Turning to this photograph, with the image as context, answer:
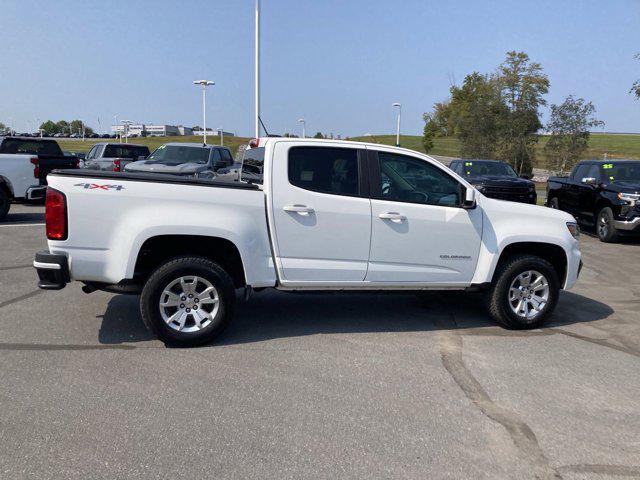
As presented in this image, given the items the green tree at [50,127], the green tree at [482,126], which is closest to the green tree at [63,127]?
the green tree at [50,127]

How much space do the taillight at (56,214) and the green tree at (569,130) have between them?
95.3 ft

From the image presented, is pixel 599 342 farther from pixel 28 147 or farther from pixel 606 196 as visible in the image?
pixel 28 147

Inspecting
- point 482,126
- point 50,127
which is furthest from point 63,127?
point 482,126

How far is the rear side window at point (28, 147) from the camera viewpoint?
14.8 metres

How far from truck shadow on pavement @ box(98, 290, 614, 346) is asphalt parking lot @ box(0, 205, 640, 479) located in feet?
0.11

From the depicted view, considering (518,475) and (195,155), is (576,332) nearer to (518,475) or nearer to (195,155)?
(518,475)

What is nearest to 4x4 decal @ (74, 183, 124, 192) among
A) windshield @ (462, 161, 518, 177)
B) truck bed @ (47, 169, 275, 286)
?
truck bed @ (47, 169, 275, 286)

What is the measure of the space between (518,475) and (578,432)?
794mm

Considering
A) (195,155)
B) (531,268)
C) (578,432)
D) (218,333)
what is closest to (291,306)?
(218,333)

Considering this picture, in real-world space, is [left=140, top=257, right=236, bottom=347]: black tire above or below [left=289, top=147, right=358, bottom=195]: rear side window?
below

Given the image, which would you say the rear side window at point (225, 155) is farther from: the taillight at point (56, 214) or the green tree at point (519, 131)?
the green tree at point (519, 131)

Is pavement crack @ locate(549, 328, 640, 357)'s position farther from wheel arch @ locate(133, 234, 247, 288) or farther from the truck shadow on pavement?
wheel arch @ locate(133, 234, 247, 288)

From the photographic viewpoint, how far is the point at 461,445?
138 inches

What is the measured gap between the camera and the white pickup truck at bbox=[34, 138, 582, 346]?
478cm
